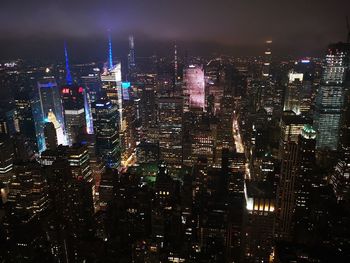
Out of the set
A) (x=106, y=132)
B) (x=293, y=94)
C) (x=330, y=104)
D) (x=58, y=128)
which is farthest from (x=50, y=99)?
(x=330, y=104)

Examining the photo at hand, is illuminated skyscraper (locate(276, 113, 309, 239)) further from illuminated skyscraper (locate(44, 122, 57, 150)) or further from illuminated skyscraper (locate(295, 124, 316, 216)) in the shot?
illuminated skyscraper (locate(44, 122, 57, 150))

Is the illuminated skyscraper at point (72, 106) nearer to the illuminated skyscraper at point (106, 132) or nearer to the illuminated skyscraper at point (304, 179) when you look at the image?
the illuminated skyscraper at point (106, 132)

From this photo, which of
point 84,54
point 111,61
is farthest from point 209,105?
point 84,54

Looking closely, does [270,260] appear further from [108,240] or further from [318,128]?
[318,128]

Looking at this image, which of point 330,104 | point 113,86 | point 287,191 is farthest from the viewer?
point 113,86

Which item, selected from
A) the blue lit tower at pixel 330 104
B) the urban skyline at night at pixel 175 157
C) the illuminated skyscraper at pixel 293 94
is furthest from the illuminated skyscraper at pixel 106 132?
the blue lit tower at pixel 330 104

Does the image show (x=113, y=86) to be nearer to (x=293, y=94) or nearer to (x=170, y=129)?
(x=170, y=129)

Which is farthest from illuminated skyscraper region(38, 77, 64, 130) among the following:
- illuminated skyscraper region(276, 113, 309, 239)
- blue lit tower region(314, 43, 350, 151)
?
blue lit tower region(314, 43, 350, 151)
